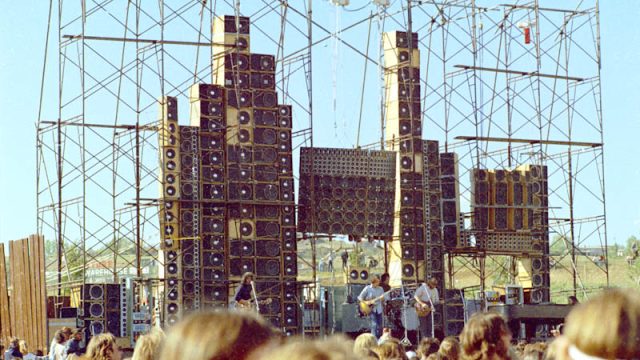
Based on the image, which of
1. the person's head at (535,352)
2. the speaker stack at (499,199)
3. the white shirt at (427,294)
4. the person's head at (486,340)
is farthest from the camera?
the speaker stack at (499,199)

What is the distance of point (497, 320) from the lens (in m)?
5.70

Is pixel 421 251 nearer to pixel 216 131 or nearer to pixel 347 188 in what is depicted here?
pixel 347 188

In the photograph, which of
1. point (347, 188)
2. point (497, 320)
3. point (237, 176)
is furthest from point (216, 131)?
point (497, 320)

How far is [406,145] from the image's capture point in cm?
3069

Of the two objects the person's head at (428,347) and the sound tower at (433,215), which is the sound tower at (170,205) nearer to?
the sound tower at (433,215)

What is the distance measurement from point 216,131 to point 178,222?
2266mm

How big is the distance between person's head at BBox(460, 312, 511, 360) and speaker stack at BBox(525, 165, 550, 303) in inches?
1064

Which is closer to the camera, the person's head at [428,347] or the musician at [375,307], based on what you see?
the person's head at [428,347]

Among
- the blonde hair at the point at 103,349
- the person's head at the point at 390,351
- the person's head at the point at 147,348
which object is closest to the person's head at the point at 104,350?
the blonde hair at the point at 103,349

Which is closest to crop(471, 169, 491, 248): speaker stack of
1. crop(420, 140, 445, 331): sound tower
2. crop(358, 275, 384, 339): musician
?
crop(420, 140, 445, 331): sound tower

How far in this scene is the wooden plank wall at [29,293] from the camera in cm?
2719

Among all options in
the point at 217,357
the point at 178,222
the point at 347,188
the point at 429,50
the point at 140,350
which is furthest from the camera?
the point at 429,50

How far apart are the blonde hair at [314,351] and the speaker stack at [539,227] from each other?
98.7ft

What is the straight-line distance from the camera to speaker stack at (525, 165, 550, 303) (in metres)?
32.5
